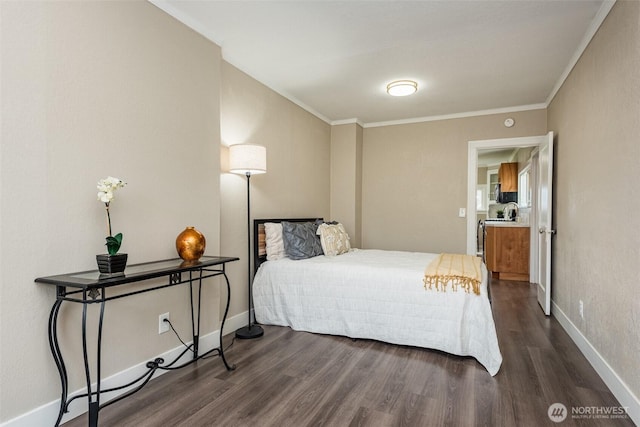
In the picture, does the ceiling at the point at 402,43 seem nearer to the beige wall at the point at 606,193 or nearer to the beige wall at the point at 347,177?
the beige wall at the point at 606,193

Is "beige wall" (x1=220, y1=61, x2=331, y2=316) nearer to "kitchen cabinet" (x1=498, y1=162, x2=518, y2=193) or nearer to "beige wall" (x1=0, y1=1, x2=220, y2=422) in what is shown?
"beige wall" (x1=0, y1=1, x2=220, y2=422)

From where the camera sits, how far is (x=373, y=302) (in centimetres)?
296

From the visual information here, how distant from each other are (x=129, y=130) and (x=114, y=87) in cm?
25

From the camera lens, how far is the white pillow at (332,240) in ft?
12.3

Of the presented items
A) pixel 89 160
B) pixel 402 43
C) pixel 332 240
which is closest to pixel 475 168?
pixel 332 240

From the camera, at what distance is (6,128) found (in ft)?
5.24

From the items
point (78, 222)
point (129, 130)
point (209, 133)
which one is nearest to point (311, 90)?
point (209, 133)

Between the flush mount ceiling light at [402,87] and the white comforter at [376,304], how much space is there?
1775 millimetres

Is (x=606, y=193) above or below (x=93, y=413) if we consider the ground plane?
above

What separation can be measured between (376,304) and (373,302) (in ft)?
0.10

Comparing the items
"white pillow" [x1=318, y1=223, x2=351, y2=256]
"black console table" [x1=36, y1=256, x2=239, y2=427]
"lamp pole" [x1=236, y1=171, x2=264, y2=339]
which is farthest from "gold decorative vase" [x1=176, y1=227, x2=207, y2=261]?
"white pillow" [x1=318, y1=223, x2=351, y2=256]

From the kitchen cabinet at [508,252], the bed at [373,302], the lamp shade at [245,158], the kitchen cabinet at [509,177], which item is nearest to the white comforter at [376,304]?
the bed at [373,302]

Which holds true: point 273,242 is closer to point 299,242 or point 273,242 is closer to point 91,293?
point 299,242

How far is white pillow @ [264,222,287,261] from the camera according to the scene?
11.5 ft
